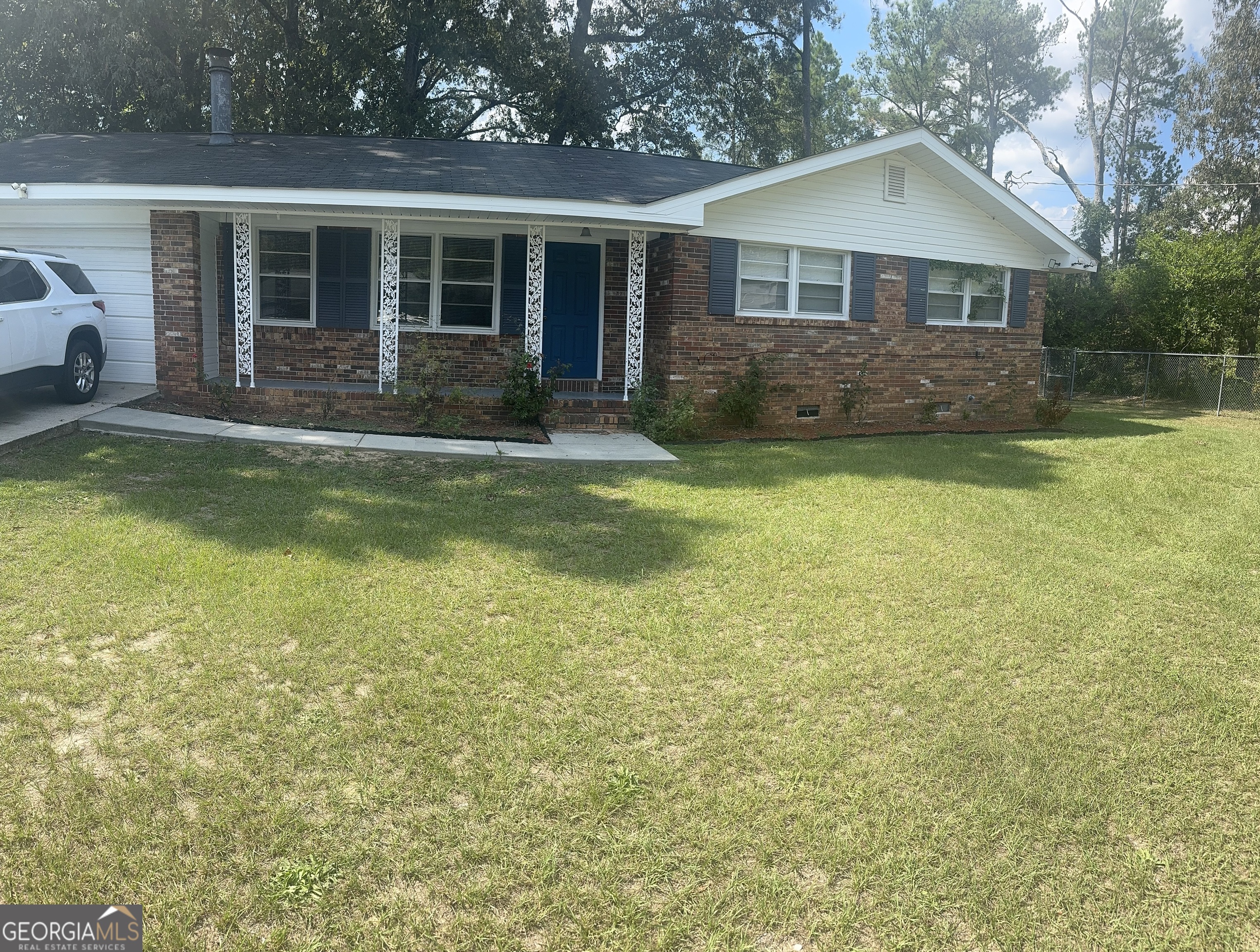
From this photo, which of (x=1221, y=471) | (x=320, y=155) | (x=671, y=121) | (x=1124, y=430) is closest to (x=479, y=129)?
(x=671, y=121)

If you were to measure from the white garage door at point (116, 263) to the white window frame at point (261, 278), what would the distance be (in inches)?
67.3

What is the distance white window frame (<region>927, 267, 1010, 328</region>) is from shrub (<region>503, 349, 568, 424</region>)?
23.3ft

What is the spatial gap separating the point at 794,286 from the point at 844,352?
136 cm

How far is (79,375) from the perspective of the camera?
419 inches

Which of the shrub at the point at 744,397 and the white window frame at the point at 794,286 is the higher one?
the white window frame at the point at 794,286

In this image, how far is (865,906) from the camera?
3082mm

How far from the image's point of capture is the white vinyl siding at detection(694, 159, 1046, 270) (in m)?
13.2

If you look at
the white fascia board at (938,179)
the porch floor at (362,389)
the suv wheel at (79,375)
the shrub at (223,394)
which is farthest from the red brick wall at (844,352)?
the suv wheel at (79,375)

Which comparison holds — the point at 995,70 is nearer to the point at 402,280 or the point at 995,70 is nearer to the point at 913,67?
the point at 913,67

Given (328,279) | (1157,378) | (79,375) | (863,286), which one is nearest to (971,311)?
(863,286)

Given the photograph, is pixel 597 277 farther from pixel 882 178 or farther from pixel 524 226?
pixel 882 178

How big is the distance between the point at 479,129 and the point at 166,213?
18.2 m

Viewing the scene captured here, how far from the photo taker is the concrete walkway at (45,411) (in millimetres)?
8758

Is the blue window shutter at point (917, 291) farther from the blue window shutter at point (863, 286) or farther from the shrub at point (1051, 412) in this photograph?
the shrub at point (1051, 412)
